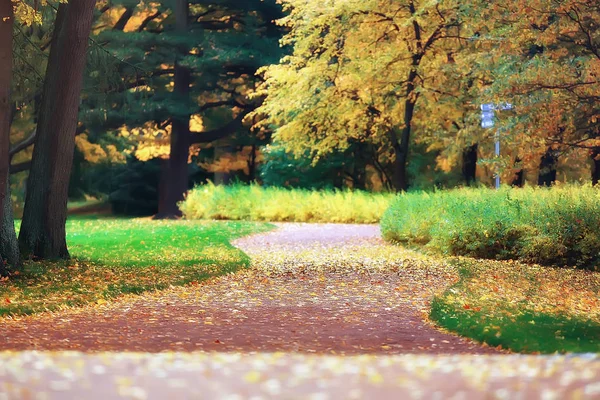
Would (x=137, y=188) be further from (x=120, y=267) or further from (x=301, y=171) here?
(x=120, y=267)

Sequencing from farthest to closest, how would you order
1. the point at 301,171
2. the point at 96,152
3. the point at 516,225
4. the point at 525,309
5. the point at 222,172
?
the point at 222,172
the point at 96,152
the point at 301,171
the point at 516,225
the point at 525,309

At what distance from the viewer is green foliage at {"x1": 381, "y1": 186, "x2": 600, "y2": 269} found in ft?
51.0

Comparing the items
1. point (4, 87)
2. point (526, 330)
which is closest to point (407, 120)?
point (4, 87)

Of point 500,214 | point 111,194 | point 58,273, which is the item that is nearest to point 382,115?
point 500,214

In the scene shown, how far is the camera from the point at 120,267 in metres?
14.0

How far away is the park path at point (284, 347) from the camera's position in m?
4.89

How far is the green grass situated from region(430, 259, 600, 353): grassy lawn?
12292 mm

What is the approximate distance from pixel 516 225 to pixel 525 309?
21.4 feet

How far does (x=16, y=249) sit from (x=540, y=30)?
9524 mm

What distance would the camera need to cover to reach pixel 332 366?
5.50 metres

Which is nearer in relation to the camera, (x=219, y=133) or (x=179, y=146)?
(x=179, y=146)

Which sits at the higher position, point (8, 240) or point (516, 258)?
point (8, 240)

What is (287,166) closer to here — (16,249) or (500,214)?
(500,214)

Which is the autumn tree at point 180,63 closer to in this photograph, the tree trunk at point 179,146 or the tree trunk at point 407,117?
the tree trunk at point 179,146
